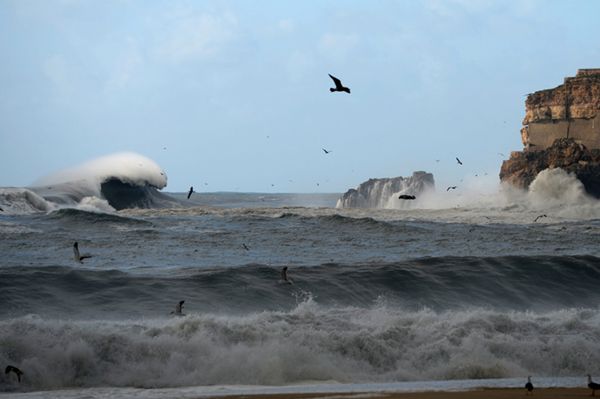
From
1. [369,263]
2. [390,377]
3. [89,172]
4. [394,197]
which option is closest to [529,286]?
[369,263]

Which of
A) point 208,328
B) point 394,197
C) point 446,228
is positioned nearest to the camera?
point 208,328

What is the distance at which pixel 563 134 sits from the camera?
5503 cm

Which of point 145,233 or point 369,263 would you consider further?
point 145,233

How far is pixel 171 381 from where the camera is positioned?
11195 millimetres

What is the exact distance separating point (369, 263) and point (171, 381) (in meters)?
9.73

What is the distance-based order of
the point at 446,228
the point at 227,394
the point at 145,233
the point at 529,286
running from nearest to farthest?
the point at 227,394 < the point at 529,286 < the point at 145,233 < the point at 446,228

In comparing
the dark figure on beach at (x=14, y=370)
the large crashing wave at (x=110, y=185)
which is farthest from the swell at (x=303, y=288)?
the large crashing wave at (x=110, y=185)

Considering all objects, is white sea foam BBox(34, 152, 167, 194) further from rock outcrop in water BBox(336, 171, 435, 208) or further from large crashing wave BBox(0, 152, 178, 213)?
rock outcrop in water BBox(336, 171, 435, 208)

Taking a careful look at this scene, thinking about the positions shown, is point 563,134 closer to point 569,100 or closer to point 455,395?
point 569,100

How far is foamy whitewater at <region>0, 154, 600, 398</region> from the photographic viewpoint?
1153 cm

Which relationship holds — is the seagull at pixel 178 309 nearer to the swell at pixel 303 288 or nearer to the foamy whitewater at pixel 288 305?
the foamy whitewater at pixel 288 305

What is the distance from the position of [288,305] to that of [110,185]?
3741 cm

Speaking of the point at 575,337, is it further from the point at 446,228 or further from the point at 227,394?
the point at 446,228

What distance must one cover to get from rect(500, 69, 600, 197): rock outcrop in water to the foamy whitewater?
20.8 metres
